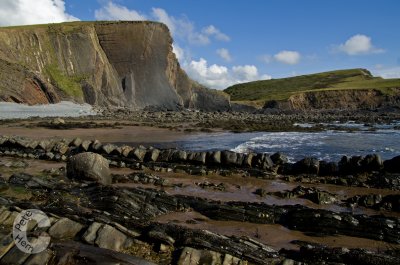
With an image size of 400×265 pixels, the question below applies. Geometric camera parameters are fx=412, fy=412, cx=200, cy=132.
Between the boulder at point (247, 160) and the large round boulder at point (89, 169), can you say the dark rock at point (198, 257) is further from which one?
the boulder at point (247, 160)

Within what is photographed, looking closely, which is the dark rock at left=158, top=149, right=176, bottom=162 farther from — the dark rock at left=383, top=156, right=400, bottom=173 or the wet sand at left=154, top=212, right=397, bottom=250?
the dark rock at left=383, top=156, right=400, bottom=173

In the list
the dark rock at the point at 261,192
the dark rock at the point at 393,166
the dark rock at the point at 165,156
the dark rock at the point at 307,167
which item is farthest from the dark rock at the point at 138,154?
the dark rock at the point at 393,166

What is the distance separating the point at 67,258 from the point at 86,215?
2.69 metres

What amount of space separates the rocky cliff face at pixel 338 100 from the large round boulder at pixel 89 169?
347 feet

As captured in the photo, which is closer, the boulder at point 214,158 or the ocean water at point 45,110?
the boulder at point 214,158

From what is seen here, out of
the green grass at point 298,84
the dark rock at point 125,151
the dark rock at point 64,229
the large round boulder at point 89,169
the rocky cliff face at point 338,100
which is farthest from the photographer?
the green grass at point 298,84

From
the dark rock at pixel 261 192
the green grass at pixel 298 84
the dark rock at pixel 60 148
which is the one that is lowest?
the dark rock at pixel 261 192

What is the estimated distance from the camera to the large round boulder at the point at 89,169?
16.0m

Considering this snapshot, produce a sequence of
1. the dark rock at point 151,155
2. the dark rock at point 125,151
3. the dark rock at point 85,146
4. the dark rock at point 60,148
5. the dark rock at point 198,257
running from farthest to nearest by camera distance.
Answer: the dark rock at point 85,146 → the dark rock at point 60,148 → the dark rock at point 125,151 → the dark rock at point 151,155 → the dark rock at point 198,257

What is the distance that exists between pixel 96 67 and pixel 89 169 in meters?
69.1

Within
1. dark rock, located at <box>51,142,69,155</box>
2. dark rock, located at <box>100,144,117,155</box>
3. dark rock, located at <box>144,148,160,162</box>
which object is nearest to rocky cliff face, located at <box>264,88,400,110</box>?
dark rock, located at <box>51,142,69,155</box>

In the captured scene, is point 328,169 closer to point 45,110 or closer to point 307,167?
point 307,167

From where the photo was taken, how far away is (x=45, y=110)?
63094 millimetres

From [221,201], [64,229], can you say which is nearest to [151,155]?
[221,201]
